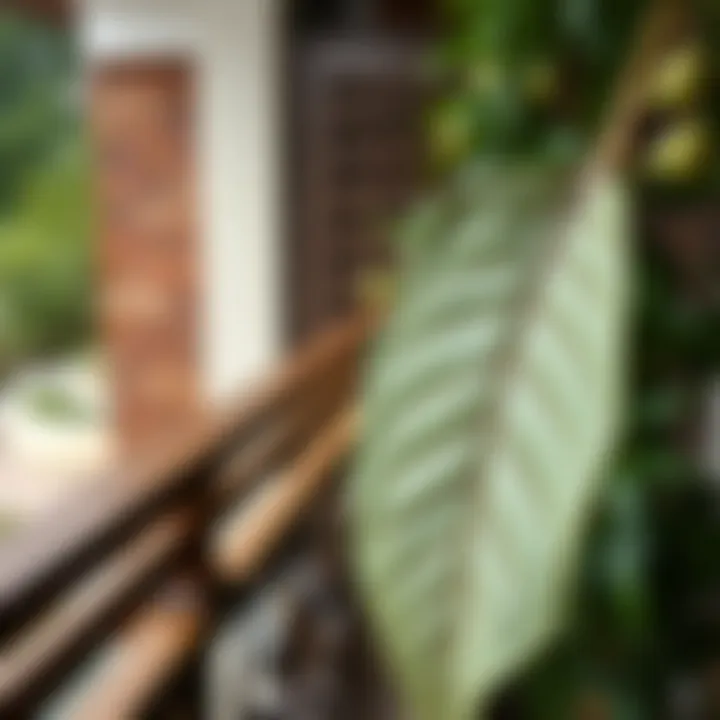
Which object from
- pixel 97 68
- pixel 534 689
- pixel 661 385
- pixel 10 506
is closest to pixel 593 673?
pixel 534 689

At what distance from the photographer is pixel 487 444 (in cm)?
60

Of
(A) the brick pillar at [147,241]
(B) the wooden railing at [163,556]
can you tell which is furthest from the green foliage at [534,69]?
(A) the brick pillar at [147,241]

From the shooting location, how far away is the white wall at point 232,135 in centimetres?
184

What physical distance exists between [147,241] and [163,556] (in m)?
1.21

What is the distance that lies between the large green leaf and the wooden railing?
0.15 m

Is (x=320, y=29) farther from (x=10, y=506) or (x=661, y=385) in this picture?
(x=661, y=385)

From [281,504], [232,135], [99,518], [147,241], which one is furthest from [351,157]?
[99,518]

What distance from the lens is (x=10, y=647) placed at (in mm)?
596

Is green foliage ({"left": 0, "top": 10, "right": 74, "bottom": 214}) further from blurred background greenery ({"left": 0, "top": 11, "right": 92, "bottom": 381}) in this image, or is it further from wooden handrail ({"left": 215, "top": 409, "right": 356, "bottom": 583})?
wooden handrail ({"left": 215, "top": 409, "right": 356, "bottom": 583})

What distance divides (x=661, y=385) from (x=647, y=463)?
58 mm

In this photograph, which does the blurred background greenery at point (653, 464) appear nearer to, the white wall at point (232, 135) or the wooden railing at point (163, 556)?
the wooden railing at point (163, 556)

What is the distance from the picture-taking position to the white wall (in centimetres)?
184

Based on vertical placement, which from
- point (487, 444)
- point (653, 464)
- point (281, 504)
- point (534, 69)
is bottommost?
point (281, 504)

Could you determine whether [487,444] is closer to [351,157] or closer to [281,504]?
[281,504]
